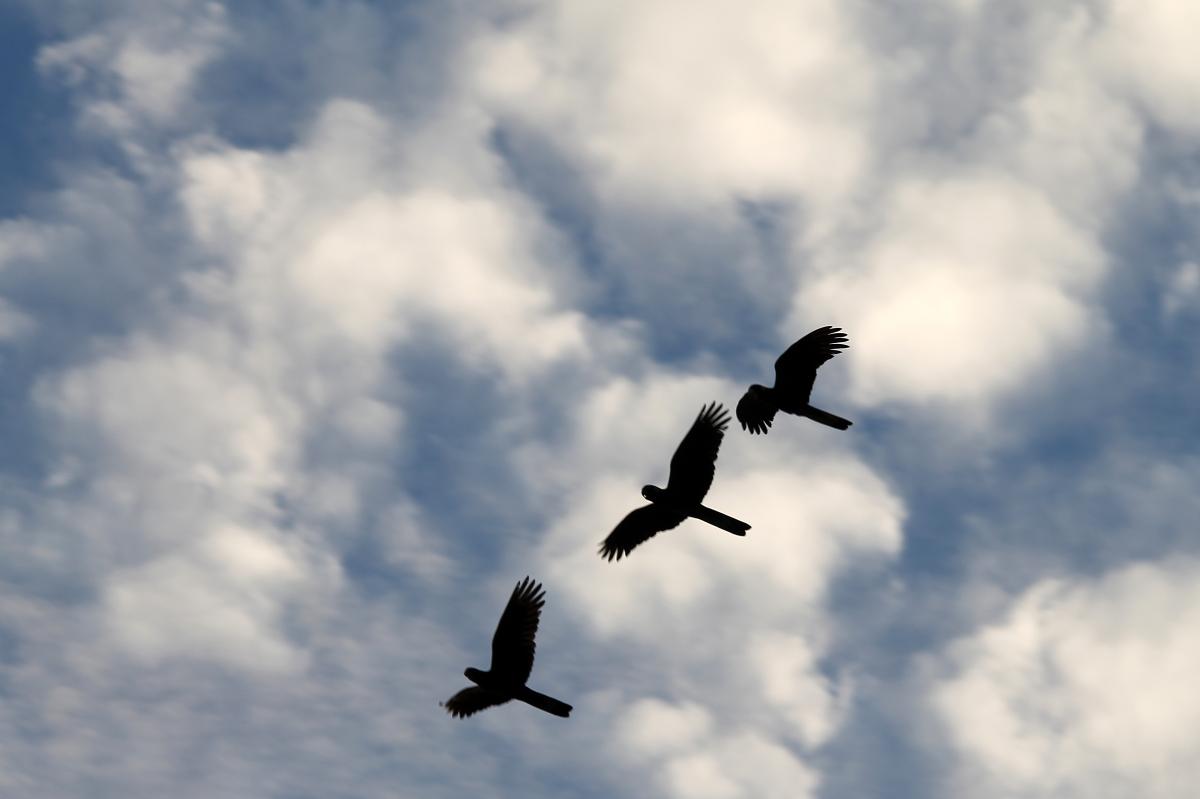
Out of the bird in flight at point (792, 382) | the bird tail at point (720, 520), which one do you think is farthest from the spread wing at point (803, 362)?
the bird tail at point (720, 520)

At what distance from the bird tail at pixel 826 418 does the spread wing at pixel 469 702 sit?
1019 cm

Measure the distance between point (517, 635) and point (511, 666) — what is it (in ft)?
2.26

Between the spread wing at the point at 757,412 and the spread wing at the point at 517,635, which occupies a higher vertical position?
the spread wing at the point at 757,412

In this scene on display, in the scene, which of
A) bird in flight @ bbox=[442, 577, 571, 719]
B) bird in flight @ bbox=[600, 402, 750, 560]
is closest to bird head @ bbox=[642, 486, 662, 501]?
bird in flight @ bbox=[600, 402, 750, 560]

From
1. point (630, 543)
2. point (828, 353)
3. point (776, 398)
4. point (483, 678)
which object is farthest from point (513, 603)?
point (828, 353)

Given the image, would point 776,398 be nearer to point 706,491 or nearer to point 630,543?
point 706,491

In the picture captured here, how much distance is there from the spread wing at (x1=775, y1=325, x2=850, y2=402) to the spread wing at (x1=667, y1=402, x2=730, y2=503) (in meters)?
2.13

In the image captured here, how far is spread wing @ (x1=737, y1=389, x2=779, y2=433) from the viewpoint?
84.5 feet

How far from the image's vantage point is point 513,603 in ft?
77.3

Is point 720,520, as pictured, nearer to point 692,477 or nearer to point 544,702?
point 692,477

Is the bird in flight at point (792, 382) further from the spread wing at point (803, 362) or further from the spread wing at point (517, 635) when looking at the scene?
the spread wing at point (517, 635)

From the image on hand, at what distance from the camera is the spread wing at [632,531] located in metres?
25.4

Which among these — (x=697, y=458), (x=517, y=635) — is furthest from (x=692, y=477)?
(x=517, y=635)

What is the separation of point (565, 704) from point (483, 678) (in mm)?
2002
